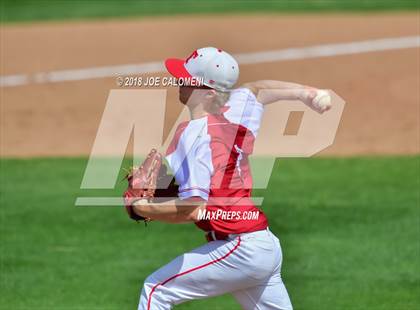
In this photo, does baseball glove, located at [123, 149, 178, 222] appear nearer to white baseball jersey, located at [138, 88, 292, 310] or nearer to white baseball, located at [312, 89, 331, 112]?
white baseball jersey, located at [138, 88, 292, 310]

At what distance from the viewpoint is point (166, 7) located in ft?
81.8

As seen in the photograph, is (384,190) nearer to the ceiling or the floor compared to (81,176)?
nearer to the ceiling

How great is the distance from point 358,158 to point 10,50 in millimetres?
9124

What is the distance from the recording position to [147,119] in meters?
16.4

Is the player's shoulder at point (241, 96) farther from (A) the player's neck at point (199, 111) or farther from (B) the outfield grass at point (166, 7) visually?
(B) the outfield grass at point (166, 7)

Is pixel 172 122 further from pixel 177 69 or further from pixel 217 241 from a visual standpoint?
pixel 217 241

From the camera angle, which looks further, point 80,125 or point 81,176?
point 80,125

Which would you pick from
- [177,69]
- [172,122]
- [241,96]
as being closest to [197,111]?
[177,69]

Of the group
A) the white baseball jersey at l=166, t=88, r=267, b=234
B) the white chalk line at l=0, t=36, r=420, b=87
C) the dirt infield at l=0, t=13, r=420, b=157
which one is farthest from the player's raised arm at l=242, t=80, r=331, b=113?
the white chalk line at l=0, t=36, r=420, b=87

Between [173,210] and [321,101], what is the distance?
4.07 ft

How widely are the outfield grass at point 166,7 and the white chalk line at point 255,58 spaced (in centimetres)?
365

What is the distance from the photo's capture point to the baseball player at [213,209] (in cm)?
650

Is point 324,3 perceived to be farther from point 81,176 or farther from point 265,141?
point 81,176

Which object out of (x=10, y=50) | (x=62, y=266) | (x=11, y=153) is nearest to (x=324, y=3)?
(x=10, y=50)
